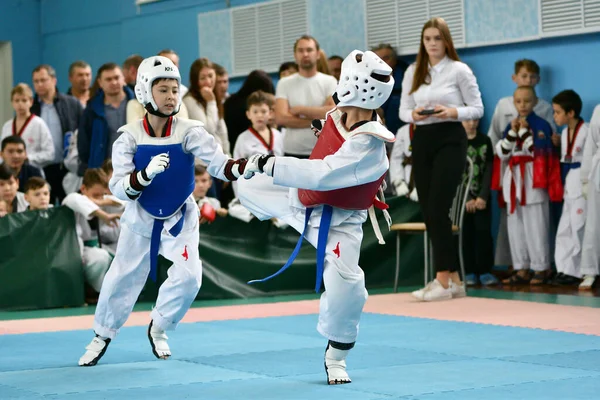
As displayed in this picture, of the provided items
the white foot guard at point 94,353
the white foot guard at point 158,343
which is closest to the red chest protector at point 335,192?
the white foot guard at point 158,343

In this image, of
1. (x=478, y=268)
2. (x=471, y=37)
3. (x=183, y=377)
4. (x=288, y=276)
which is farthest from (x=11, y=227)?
(x=471, y=37)

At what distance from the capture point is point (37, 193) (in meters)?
8.01

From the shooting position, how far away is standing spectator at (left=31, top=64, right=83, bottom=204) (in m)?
9.17

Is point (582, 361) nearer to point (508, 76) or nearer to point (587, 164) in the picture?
point (587, 164)

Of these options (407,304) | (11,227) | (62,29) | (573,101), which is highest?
(62,29)

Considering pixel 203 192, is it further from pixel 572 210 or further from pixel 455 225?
pixel 572 210

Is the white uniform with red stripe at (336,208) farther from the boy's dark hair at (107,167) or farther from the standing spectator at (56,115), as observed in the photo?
the standing spectator at (56,115)

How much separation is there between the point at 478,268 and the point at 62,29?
8.44m

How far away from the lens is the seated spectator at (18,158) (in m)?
8.50

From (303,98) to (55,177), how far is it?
243cm

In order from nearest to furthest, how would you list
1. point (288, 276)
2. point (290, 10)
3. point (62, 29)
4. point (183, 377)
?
point (183, 377)
point (288, 276)
point (290, 10)
point (62, 29)

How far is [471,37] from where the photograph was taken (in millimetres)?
10094

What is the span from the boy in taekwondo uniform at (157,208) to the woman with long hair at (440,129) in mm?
2832

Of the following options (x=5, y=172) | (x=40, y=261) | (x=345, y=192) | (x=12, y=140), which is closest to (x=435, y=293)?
(x=40, y=261)
